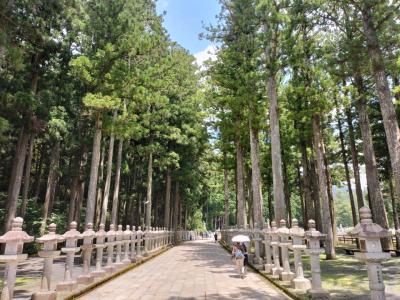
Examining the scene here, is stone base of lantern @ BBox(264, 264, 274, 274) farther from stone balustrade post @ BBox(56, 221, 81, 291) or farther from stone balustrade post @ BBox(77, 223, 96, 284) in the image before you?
stone balustrade post @ BBox(56, 221, 81, 291)

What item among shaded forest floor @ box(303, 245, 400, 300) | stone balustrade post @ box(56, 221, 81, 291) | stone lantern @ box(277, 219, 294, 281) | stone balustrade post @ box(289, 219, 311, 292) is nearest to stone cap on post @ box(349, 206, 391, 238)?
stone balustrade post @ box(289, 219, 311, 292)

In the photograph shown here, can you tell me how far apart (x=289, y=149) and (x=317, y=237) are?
17.4 m

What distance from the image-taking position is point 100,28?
15.1 m

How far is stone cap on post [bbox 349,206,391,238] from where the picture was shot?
465cm

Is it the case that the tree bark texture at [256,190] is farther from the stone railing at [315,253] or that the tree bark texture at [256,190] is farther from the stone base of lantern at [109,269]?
the stone base of lantern at [109,269]

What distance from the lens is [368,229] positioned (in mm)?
4723

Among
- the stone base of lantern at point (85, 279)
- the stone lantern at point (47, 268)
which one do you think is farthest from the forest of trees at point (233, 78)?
the stone lantern at point (47, 268)

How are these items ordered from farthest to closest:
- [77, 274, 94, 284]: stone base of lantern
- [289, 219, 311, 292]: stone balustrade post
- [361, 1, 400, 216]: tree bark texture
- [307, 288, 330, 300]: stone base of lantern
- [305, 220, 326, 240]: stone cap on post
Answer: [361, 1, 400, 216]: tree bark texture → [77, 274, 94, 284]: stone base of lantern → [289, 219, 311, 292]: stone balustrade post → [305, 220, 326, 240]: stone cap on post → [307, 288, 330, 300]: stone base of lantern

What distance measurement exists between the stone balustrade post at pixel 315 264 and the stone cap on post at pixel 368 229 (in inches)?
66.4

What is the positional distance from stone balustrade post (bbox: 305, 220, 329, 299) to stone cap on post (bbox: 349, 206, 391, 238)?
169cm

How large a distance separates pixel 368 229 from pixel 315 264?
2.25 metres

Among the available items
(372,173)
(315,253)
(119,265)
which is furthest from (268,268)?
(372,173)

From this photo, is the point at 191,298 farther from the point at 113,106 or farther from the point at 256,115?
the point at 256,115

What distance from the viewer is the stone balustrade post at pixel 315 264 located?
21.0 ft
